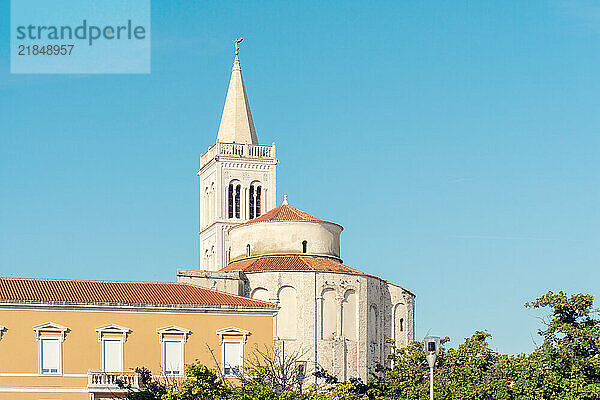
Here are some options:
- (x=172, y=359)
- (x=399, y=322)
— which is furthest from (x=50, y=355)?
(x=399, y=322)

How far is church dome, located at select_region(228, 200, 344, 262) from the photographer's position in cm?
9056

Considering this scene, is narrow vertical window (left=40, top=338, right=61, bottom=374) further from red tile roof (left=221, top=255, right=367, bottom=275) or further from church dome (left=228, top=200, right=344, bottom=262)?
church dome (left=228, top=200, right=344, bottom=262)

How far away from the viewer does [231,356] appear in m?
67.4

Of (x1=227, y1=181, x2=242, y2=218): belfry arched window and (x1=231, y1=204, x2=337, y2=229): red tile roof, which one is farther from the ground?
(x1=227, y1=181, x2=242, y2=218): belfry arched window

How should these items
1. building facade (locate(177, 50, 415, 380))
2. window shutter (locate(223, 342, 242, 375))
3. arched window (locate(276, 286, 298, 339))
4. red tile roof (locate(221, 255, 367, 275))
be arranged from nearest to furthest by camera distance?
window shutter (locate(223, 342, 242, 375)) → building facade (locate(177, 50, 415, 380)) → arched window (locate(276, 286, 298, 339)) → red tile roof (locate(221, 255, 367, 275))

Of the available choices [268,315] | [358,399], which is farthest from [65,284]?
[358,399]

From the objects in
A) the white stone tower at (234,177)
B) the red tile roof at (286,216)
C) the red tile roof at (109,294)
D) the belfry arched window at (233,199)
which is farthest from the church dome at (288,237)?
the belfry arched window at (233,199)

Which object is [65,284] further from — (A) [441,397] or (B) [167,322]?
(A) [441,397]

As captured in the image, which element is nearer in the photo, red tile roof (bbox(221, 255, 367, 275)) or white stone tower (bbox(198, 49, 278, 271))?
red tile roof (bbox(221, 255, 367, 275))

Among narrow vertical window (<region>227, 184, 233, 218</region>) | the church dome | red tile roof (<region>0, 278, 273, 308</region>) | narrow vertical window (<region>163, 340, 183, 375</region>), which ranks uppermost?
narrow vertical window (<region>227, 184, 233, 218</region>)

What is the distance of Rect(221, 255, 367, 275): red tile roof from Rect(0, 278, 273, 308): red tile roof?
44.8 feet

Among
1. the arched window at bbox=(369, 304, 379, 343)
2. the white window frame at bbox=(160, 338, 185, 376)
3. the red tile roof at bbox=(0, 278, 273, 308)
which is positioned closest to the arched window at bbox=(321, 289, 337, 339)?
the arched window at bbox=(369, 304, 379, 343)

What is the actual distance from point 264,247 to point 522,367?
34.8 m

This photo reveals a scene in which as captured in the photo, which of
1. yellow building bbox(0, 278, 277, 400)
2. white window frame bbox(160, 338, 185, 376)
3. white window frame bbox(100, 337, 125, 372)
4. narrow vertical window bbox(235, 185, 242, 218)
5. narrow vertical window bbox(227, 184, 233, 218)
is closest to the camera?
yellow building bbox(0, 278, 277, 400)
